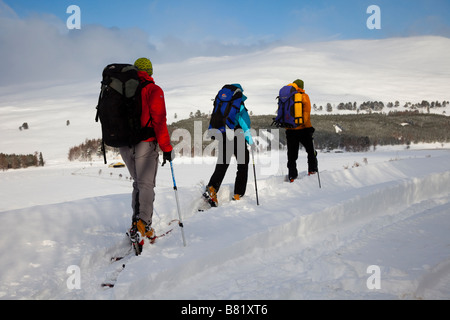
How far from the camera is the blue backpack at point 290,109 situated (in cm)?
826

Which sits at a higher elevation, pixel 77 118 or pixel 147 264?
pixel 77 118

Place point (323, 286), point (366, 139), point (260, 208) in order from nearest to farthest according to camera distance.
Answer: point (323, 286) < point (260, 208) < point (366, 139)

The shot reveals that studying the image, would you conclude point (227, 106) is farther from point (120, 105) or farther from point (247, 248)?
point (247, 248)

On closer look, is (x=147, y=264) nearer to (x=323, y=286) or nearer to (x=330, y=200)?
(x=323, y=286)

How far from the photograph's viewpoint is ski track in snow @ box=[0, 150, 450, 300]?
3615 mm

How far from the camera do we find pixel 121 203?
6.59 m

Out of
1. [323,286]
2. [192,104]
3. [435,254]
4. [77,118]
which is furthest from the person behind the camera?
[192,104]

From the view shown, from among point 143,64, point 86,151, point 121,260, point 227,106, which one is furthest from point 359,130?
point 121,260

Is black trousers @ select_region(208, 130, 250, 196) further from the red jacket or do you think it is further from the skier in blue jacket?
the red jacket

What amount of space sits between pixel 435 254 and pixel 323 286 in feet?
4.99

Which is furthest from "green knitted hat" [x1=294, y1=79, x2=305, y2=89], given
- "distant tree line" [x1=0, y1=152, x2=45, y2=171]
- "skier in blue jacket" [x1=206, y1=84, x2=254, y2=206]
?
"distant tree line" [x1=0, y1=152, x2=45, y2=171]

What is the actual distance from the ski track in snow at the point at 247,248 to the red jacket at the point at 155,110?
4.65 ft

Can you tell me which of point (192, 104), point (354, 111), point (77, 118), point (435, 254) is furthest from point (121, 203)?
point (354, 111)

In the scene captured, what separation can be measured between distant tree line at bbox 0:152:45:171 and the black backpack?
17680mm
